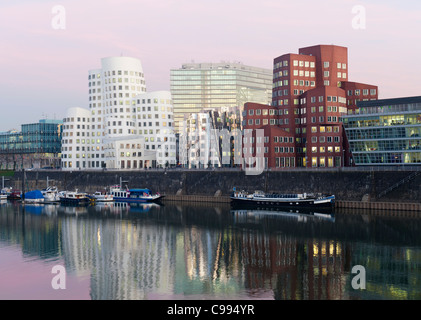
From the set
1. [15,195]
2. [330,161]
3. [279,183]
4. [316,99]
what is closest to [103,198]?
[15,195]

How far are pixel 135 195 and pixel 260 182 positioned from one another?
139ft

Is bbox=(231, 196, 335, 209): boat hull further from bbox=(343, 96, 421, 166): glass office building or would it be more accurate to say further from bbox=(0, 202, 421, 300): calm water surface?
bbox=(343, 96, 421, 166): glass office building

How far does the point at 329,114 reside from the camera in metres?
160

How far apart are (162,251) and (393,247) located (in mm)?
35198

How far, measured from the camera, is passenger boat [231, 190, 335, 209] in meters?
122

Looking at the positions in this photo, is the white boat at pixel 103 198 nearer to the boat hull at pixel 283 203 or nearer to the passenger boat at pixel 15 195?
the passenger boat at pixel 15 195

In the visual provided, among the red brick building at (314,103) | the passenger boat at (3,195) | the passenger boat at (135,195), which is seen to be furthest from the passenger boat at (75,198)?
the red brick building at (314,103)

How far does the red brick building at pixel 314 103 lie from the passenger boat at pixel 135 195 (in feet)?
128

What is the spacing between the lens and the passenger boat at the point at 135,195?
15738 cm
